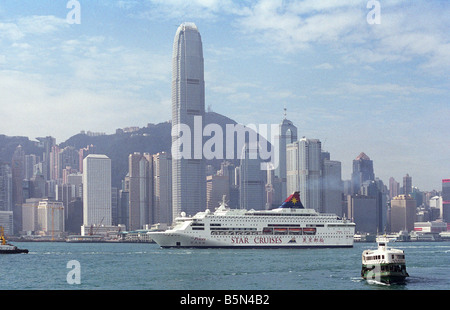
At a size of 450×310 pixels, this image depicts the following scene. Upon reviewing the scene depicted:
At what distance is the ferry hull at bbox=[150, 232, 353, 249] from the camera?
83375mm

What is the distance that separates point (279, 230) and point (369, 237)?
319 feet

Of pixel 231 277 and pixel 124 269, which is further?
pixel 124 269

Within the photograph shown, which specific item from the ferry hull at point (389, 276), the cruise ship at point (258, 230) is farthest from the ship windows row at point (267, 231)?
the ferry hull at point (389, 276)

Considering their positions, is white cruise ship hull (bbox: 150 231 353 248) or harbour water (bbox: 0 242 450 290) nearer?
harbour water (bbox: 0 242 450 290)

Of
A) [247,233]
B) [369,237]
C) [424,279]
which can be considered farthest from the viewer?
[369,237]

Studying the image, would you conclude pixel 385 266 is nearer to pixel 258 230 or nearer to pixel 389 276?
pixel 389 276

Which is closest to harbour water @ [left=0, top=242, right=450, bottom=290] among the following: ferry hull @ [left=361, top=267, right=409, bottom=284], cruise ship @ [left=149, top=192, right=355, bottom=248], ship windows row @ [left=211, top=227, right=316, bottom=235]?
ferry hull @ [left=361, top=267, right=409, bottom=284]

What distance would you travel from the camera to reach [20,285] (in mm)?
40531

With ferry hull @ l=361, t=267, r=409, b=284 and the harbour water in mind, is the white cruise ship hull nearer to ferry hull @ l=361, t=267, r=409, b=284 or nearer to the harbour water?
the harbour water

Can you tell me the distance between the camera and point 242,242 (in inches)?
3391

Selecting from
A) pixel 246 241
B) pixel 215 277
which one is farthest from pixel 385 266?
pixel 246 241

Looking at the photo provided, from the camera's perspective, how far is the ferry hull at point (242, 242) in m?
83.4
